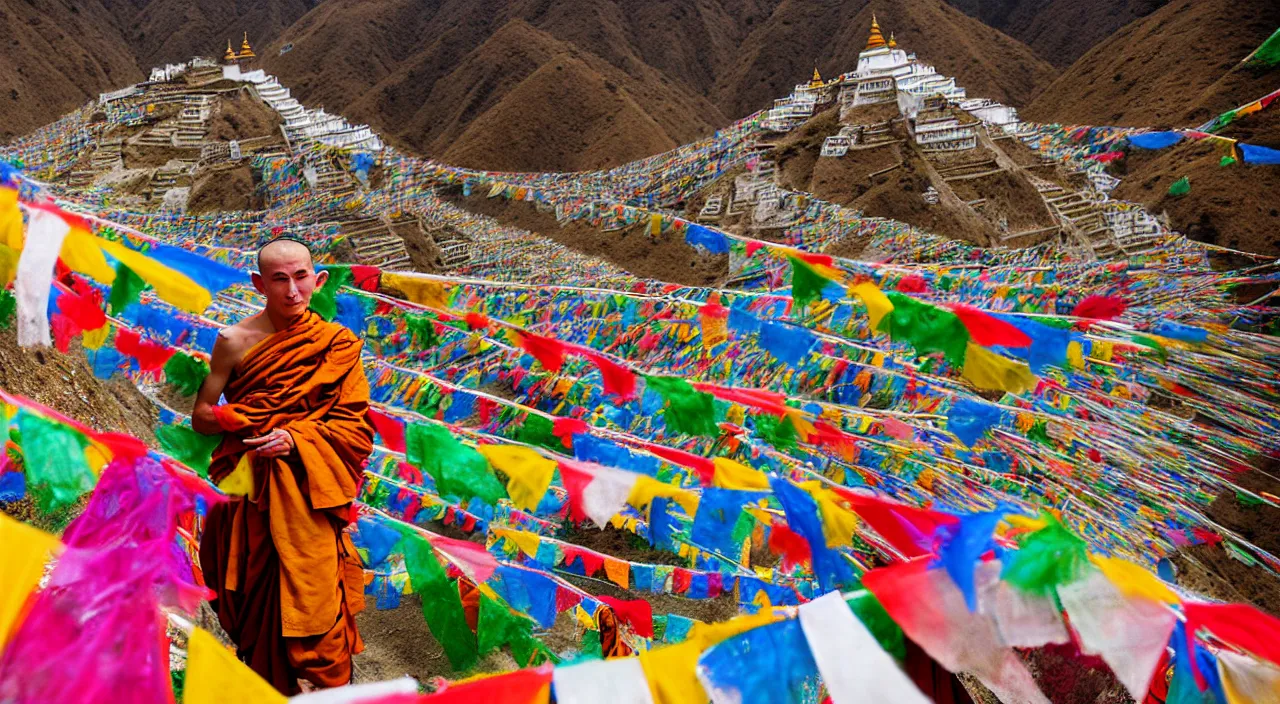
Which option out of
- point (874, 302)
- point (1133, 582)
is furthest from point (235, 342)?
point (874, 302)

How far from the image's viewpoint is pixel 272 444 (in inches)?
107

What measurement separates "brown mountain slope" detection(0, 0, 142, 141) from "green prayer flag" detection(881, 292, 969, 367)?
52.7 m

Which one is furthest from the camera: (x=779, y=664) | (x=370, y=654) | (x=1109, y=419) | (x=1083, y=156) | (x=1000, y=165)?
(x=1083, y=156)

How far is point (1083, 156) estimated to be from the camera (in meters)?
27.0

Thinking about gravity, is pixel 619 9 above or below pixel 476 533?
above

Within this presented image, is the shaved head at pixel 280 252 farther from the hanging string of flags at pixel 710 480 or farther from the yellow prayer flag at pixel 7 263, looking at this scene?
the yellow prayer flag at pixel 7 263

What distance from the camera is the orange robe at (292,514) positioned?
282cm

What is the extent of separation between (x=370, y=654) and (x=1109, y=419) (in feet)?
19.3

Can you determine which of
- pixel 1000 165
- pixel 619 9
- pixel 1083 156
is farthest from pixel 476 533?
pixel 619 9

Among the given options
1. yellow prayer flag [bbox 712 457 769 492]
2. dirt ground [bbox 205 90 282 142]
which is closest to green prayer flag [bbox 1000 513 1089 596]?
yellow prayer flag [bbox 712 457 769 492]

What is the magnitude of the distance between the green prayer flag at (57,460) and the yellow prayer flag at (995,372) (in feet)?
13.0

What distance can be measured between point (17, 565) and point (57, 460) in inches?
37.8

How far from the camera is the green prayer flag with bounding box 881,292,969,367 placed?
518 cm

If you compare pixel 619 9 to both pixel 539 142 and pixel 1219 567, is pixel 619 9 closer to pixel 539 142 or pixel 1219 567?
pixel 539 142
